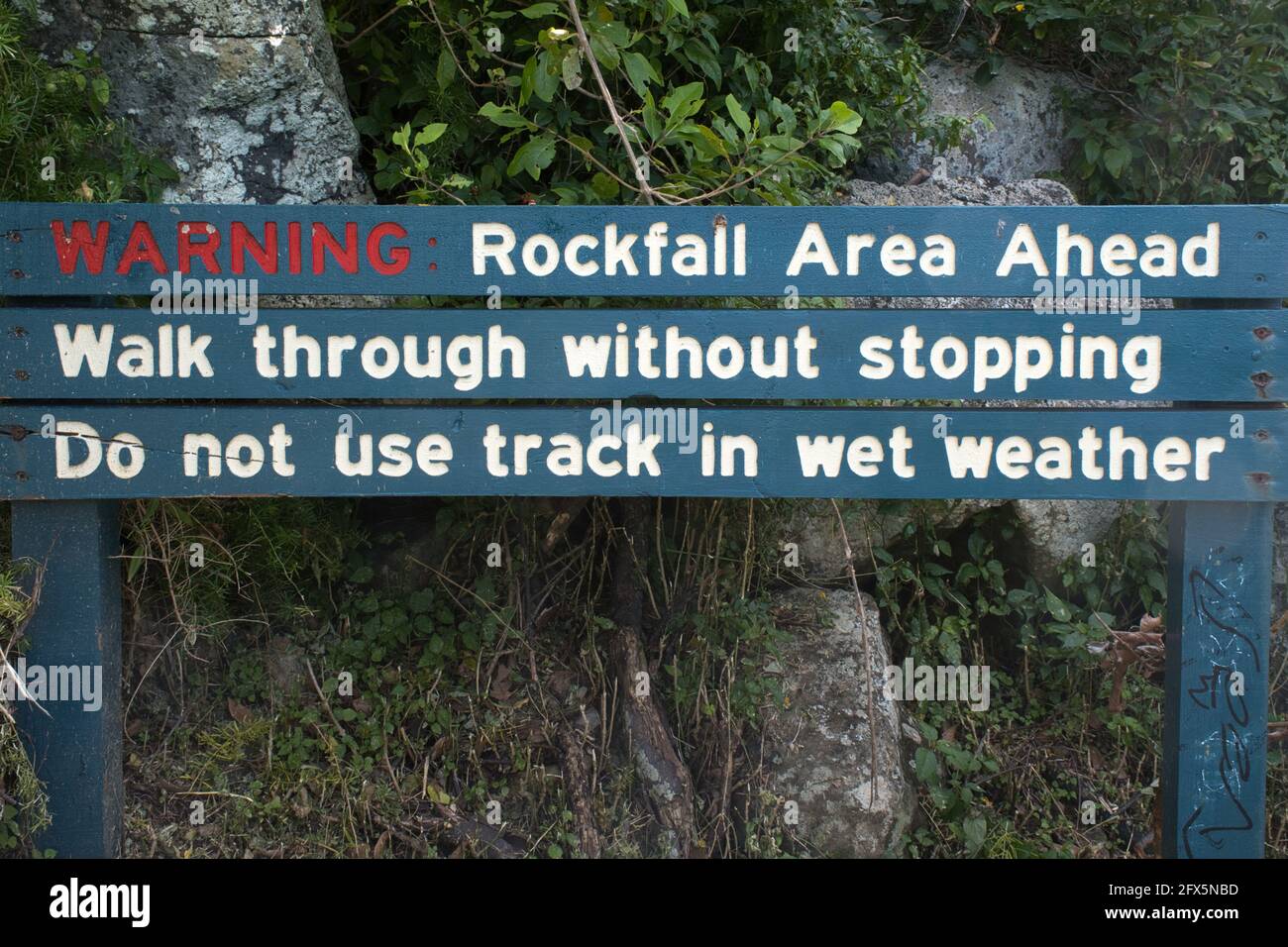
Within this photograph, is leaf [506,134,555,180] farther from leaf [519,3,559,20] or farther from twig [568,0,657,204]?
leaf [519,3,559,20]

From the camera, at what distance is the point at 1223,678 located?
287cm

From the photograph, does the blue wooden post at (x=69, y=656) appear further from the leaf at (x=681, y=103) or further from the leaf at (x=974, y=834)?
the leaf at (x=974, y=834)

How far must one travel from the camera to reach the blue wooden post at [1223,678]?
2859 millimetres

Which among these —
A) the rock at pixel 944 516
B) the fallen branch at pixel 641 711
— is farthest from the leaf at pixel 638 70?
the fallen branch at pixel 641 711

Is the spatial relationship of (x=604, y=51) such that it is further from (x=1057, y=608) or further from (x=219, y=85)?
(x=1057, y=608)

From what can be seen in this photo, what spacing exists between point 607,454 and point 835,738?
1.37m

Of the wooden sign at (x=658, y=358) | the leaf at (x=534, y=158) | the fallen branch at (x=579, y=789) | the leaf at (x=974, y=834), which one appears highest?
the leaf at (x=534, y=158)

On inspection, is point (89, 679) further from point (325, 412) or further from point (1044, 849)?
point (1044, 849)

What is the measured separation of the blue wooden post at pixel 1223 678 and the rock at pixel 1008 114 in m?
2.13

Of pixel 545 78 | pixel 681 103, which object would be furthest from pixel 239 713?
pixel 681 103

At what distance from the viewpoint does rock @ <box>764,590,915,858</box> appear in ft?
11.4

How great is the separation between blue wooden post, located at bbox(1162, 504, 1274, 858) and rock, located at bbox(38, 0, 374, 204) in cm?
272
